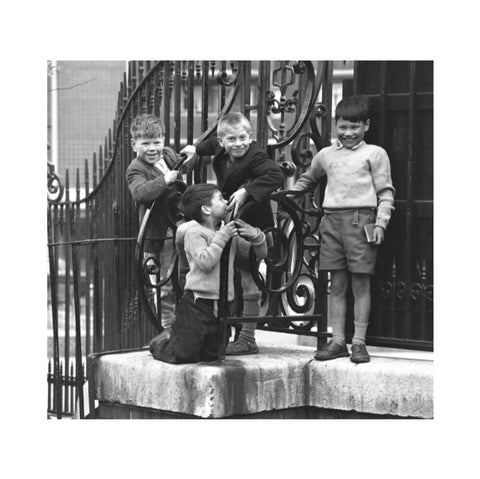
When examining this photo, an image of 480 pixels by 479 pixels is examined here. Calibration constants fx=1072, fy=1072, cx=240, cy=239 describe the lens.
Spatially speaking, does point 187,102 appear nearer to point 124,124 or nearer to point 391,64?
point 124,124

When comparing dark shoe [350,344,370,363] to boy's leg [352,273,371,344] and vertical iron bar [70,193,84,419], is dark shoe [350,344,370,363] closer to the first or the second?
boy's leg [352,273,371,344]

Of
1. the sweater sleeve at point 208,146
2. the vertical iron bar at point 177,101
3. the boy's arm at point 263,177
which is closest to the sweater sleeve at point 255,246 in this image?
the boy's arm at point 263,177

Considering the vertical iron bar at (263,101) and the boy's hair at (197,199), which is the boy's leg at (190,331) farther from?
the vertical iron bar at (263,101)

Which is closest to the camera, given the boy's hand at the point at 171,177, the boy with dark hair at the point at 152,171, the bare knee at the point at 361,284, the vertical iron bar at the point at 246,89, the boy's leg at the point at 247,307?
the bare knee at the point at 361,284

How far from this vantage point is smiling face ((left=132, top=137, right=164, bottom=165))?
6.99m

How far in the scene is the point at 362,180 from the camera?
6.39 m

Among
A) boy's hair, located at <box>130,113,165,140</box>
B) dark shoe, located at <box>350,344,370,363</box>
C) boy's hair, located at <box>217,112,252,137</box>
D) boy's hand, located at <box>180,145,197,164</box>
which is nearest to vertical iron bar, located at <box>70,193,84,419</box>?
boy's hair, located at <box>130,113,165,140</box>

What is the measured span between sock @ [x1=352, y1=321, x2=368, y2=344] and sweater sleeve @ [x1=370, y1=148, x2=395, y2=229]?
0.64 metres

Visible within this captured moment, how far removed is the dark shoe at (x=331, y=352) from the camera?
6.54 meters

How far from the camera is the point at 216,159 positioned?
6816mm

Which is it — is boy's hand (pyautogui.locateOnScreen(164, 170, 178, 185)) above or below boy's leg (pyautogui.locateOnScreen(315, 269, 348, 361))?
above

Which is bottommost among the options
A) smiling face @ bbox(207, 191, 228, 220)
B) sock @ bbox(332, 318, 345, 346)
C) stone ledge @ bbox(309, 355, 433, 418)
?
stone ledge @ bbox(309, 355, 433, 418)

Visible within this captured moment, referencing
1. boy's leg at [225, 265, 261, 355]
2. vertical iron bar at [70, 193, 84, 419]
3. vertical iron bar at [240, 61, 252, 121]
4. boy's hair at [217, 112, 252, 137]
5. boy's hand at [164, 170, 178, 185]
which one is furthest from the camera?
vertical iron bar at [70, 193, 84, 419]

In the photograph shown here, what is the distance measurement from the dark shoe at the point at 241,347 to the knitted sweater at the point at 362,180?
1.00 meters
